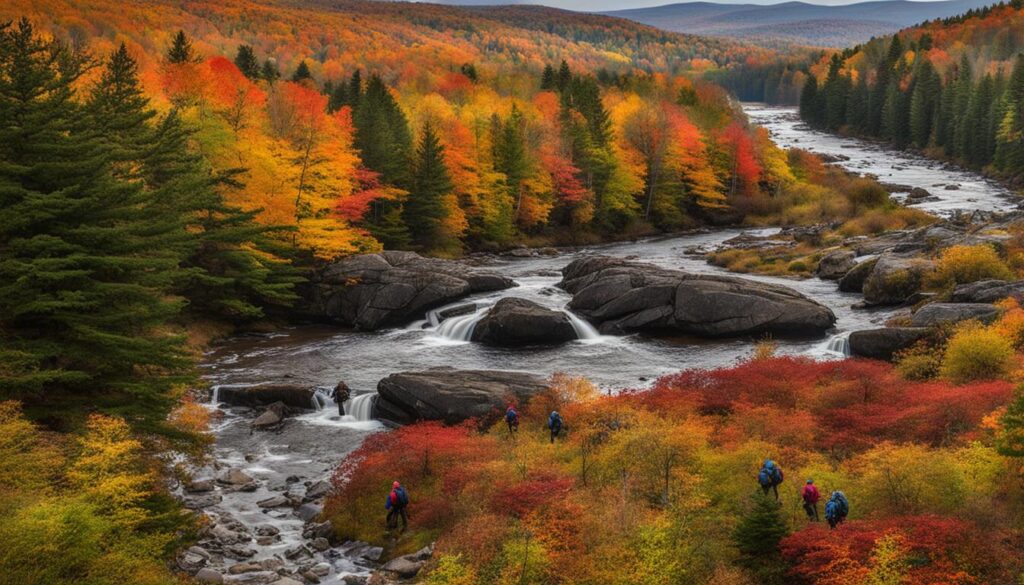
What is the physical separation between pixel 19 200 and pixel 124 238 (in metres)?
3.48

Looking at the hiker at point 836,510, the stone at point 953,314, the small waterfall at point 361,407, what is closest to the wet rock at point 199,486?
the small waterfall at point 361,407

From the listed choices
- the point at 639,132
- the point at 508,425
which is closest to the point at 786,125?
the point at 639,132

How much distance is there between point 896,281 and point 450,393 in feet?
109

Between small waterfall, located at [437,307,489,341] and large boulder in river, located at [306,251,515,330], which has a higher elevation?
large boulder in river, located at [306,251,515,330]

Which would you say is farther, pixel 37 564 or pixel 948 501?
pixel 948 501

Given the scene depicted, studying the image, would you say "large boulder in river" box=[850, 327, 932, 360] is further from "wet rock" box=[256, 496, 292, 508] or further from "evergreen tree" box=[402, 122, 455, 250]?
"evergreen tree" box=[402, 122, 455, 250]

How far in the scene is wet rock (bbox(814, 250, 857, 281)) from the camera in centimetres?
6209

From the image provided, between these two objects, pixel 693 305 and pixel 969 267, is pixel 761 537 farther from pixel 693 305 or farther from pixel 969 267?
pixel 969 267

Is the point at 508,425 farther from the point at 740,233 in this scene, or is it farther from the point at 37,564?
the point at 740,233

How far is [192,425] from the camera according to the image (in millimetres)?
31141

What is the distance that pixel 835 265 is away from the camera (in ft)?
207

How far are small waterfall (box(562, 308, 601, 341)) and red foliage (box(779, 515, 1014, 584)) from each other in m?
31.0

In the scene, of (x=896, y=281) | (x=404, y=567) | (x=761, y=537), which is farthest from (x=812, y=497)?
(x=896, y=281)

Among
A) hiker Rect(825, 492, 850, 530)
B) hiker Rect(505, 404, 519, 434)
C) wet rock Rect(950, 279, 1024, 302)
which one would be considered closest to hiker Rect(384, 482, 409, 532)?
hiker Rect(505, 404, 519, 434)
